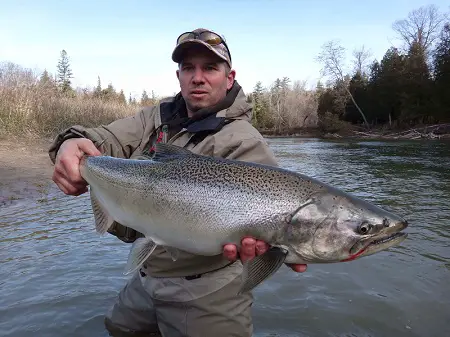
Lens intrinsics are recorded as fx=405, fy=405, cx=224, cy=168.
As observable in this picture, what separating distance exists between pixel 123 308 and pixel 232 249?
1.69m

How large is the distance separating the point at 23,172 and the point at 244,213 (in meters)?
10.5

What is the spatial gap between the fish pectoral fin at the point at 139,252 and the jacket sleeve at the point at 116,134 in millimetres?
1051

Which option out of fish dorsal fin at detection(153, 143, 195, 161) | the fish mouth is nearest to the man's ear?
fish dorsal fin at detection(153, 143, 195, 161)

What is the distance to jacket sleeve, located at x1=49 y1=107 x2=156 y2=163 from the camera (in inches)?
131

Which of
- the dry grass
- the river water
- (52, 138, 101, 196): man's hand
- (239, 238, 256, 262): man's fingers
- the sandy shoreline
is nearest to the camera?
(239, 238, 256, 262): man's fingers

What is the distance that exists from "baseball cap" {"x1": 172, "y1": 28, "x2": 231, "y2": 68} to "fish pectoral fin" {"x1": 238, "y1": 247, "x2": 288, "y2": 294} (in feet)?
5.50

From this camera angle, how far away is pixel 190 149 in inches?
124

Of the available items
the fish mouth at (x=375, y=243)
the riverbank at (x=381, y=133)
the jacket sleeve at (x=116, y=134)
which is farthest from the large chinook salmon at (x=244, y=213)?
the riverbank at (x=381, y=133)

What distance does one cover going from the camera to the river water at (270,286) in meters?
4.22

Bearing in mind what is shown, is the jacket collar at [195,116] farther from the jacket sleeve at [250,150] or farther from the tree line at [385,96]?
the tree line at [385,96]

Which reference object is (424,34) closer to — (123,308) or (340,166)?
(340,166)

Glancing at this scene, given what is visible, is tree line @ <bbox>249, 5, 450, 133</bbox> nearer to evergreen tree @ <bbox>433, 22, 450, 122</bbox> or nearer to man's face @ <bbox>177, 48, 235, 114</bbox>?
evergreen tree @ <bbox>433, 22, 450, 122</bbox>

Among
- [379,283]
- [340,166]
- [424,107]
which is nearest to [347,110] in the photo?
[424,107]

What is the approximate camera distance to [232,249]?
241 centimetres
